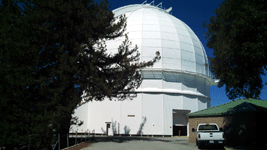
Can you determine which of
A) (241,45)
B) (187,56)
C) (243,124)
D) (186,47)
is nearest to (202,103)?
(187,56)

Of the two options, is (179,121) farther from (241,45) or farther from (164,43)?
(241,45)

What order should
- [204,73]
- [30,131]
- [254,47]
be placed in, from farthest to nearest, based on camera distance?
1. [204,73]
2. [30,131]
3. [254,47]

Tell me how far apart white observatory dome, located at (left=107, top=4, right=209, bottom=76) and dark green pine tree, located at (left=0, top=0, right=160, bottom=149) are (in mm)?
14594

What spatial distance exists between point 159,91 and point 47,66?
17688mm

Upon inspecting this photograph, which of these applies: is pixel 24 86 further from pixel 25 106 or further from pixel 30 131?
pixel 30 131

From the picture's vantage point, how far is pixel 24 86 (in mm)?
12570

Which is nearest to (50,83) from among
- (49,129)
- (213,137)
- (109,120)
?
(49,129)

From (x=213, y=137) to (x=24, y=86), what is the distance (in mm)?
10472

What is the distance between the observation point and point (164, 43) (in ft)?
104

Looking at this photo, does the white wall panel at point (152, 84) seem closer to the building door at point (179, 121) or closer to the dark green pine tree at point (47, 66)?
the building door at point (179, 121)

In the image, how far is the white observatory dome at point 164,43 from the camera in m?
30.9

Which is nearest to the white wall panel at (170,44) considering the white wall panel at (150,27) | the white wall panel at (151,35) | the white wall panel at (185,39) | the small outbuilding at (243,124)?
the white wall panel at (151,35)

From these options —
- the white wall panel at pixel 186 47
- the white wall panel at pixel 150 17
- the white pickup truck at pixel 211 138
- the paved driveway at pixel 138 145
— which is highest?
the white wall panel at pixel 150 17

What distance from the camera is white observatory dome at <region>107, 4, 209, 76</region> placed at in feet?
102
